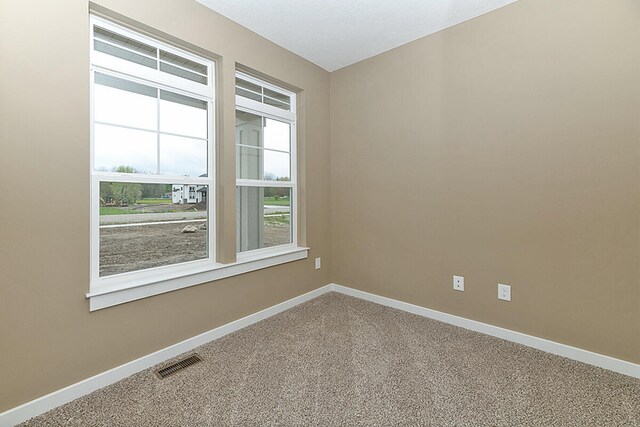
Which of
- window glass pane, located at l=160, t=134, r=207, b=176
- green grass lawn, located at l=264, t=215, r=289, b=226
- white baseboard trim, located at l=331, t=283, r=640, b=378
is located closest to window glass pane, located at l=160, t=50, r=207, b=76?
window glass pane, located at l=160, t=134, r=207, b=176

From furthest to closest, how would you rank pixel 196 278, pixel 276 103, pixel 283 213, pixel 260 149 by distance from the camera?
pixel 283 213 < pixel 276 103 < pixel 260 149 < pixel 196 278

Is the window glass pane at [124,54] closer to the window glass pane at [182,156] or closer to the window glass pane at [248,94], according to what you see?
the window glass pane at [182,156]

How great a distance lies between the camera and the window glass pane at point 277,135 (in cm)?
283

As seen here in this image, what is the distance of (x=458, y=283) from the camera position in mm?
2477

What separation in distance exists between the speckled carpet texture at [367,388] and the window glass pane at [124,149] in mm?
1354

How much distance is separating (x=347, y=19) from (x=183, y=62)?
135 centimetres

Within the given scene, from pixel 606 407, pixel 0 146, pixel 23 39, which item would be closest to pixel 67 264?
pixel 0 146

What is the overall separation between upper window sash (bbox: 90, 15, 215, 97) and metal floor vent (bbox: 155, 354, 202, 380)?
1.94m

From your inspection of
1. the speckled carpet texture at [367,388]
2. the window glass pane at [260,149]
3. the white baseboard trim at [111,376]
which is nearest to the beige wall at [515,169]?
the speckled carpet texture at [367,388]

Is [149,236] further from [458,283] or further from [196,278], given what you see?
[458,283]

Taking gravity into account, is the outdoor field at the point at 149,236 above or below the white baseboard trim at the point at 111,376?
above

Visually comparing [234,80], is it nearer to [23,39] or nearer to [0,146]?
[23,39]

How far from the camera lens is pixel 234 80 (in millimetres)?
2350

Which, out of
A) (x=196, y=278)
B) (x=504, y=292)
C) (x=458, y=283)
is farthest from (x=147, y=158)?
(x=504, y=292)
